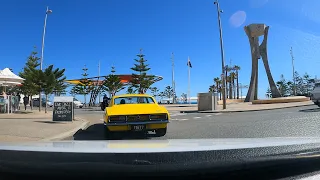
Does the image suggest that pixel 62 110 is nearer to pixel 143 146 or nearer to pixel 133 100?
pixel 133 100

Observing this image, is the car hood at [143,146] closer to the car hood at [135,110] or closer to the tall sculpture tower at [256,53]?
the car hood at [135,110]

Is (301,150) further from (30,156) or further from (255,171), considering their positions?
(30,156)

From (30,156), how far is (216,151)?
1.15 metres

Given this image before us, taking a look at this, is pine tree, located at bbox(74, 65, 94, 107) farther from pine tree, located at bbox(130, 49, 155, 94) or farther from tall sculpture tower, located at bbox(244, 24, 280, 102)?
tall sculpture tower, located at bbox(244, 24, 280, 102)

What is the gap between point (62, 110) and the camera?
13789mm

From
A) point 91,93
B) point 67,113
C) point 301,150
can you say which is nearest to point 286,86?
point 91,93

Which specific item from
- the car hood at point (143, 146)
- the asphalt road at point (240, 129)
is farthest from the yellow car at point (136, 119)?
the car hood at point (143, 146)

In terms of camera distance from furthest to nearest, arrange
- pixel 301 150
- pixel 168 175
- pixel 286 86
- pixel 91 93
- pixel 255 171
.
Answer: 1. pixel 286 86
2. pixel 91 93
3. pixel 301 150
4. pixel 255 171
5. pixel 168 175

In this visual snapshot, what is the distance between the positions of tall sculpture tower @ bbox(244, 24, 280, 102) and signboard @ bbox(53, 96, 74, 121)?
34066 millimetres

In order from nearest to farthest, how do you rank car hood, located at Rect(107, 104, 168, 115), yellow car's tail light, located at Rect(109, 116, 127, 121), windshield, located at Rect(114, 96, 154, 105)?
yellow car's tail light, located at Rect(109, 116, 127, 121)
car hood, located at Rect(107, 104, 168, 115)
windshield, located at Rect(114, 96, 154, 105)

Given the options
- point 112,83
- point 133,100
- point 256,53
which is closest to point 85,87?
point 112,83

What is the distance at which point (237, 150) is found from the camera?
1.89m

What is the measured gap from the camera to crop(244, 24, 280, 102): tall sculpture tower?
41.7 metres

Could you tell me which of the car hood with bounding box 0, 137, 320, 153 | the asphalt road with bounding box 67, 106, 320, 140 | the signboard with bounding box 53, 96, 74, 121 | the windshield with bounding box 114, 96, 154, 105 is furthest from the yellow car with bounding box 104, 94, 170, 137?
the signboard with bounding box 53, 96, 74, 121
